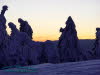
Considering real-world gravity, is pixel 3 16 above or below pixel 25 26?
above

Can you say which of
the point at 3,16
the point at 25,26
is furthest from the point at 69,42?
the point at 3,16

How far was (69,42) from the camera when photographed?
155 feet

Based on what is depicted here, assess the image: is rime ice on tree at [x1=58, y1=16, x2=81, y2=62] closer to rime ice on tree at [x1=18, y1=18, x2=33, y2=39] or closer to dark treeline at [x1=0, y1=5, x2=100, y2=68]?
dark treeline at [x1=0, y1=5, x2=100, y2=68]

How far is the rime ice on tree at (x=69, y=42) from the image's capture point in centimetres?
4635

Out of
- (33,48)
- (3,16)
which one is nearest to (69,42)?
(33,48)

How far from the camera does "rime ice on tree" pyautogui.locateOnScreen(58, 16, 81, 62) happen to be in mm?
46350

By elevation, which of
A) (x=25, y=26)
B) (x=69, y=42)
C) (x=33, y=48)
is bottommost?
(x=33, y=48)

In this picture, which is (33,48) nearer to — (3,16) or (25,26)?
(3,16)

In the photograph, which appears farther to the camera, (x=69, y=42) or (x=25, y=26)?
(x=69, y=42)

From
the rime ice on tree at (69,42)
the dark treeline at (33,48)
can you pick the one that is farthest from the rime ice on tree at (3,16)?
the rime ice on tree at (69,42)

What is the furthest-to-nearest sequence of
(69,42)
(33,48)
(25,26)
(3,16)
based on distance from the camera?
(69,42) → (25,26) → (3,16) → (33,48)

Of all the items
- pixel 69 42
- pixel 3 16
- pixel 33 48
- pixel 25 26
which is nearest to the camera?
pixel 33 48

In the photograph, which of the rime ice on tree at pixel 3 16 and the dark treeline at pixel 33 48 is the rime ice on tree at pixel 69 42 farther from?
the rime ice on tree at pixel 3 16

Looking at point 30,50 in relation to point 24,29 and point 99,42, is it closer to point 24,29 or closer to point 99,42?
point 24,29
